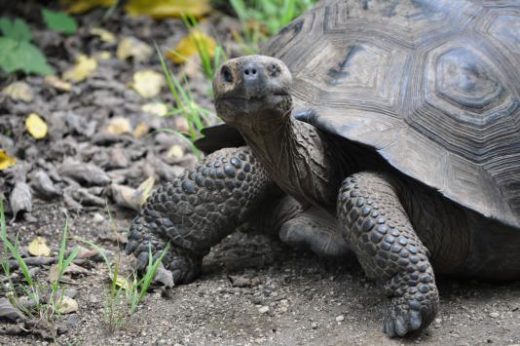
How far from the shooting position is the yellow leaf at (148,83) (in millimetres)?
6199

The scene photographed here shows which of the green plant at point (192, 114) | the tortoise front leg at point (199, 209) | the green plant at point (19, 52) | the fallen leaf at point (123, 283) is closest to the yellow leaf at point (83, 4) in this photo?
the green plant at point (19, 52)

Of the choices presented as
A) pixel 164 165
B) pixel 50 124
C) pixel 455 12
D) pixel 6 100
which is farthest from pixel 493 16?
pixel 6 100

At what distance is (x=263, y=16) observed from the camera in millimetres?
7129

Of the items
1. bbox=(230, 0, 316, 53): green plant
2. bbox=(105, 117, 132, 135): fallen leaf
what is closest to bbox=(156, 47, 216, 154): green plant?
bbox=(105, 117, 132, 135): fallen leaf

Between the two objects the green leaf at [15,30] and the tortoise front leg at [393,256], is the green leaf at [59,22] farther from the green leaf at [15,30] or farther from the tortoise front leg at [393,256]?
the tortoise front leg at [393,256]

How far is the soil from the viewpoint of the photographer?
3383mm

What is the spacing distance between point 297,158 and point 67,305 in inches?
47.7

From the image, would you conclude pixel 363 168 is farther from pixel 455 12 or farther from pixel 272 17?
pixel 272 17

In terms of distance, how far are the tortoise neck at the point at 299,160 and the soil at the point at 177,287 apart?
1.51 feet

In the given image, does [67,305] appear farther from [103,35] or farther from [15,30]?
[103,35]

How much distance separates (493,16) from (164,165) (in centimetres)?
226

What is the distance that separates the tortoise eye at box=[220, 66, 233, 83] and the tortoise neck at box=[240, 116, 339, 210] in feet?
1.12

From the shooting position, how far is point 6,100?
5.64 metres

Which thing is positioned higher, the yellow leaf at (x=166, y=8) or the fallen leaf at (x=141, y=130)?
the yellow leaf at (x=166, y=8)
